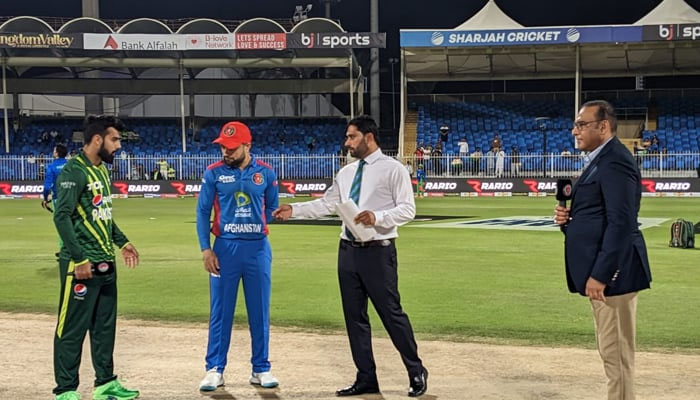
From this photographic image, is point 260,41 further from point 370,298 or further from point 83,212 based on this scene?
point 370,298

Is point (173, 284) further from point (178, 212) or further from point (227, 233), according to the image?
point (178, 212)

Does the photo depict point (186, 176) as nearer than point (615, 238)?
No

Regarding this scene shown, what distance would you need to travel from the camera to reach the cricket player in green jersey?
6184 millimetres

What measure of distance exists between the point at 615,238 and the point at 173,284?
9.00m

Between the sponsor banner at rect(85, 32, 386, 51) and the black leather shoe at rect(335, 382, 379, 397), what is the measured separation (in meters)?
38.8

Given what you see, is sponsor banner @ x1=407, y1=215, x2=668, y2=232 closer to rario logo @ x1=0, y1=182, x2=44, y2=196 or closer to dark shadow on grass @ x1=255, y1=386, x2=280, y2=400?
dark shadow on grass @ x1=255, y1=386, x2=280, y2=400

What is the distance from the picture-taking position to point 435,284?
41.7 ft

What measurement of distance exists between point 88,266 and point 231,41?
130 ft

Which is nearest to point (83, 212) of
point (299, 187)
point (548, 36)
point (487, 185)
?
point (299, 187)

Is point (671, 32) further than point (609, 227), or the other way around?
point (671, 32)

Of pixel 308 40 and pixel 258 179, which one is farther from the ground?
pixel 308 40

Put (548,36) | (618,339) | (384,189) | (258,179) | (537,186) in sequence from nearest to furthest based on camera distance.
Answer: (618,339), (384,189), (258,179), (537,186), (548,36)

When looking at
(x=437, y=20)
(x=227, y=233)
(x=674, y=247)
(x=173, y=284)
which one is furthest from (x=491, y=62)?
(x=227, y=233)

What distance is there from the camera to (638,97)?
51781 mm
